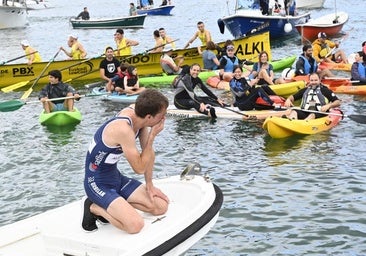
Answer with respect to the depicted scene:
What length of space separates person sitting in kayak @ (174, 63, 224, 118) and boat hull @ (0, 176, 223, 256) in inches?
280

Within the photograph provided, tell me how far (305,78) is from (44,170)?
27.4 feet

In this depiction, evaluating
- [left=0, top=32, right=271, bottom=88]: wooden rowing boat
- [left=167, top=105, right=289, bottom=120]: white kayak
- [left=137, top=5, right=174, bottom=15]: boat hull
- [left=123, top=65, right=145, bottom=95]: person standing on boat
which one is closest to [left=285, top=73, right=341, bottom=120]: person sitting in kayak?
[left=167, top=105, right=289, bottom=120]: white kayak

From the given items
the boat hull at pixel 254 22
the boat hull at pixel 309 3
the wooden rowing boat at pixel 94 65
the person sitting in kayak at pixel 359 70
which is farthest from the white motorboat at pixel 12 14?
the person sitting in kayak at pixel 359 70

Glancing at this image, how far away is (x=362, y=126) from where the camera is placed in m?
13.4

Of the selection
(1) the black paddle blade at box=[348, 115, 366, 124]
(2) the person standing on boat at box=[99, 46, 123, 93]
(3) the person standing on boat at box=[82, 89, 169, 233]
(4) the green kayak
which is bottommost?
(1) the black paddle blade at box=[348, 115, 366, 124]

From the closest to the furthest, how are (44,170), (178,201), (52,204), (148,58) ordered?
(178,201), (52,204), (44,170), (148,58)

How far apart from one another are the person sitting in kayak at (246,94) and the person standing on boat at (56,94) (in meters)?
3.61

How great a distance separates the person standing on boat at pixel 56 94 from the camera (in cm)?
1455

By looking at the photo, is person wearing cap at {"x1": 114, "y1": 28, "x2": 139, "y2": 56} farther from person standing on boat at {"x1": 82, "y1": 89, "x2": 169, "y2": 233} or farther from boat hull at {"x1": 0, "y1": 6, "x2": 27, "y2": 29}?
boat hull at {"x1": 0, "y1": 6, "x2": 27, "y2": 29}

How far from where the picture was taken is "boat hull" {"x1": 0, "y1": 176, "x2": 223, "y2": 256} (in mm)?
6312

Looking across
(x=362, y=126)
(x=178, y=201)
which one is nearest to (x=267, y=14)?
(x=362, y=126)

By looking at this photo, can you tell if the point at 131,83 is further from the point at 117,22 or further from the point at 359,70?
the point at 117,22

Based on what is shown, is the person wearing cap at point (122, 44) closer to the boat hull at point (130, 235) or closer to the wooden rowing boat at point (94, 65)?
the wooden rowing boat at point (94, 65)

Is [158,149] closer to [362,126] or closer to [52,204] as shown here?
[52,204]
